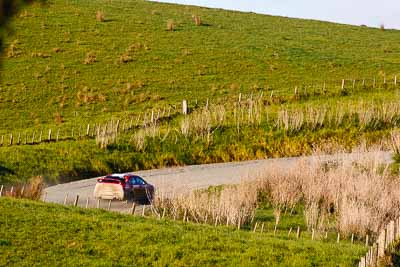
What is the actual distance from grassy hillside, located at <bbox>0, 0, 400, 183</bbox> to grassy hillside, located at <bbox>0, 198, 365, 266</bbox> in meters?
11.0

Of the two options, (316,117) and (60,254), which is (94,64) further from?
(60,254)

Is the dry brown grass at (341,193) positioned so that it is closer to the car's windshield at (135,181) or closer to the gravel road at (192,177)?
the gravel road at (192,177)

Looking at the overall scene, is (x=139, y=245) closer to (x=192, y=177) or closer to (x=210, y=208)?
(x=210, y=208)

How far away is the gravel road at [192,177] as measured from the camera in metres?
30.2

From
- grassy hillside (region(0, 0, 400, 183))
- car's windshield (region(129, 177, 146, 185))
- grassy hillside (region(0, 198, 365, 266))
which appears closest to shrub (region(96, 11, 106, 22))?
grassy hillside (region(0, 0, 400, 183))

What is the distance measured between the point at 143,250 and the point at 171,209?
23.6 feet

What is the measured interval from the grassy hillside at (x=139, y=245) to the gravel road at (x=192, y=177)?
6.05 metres

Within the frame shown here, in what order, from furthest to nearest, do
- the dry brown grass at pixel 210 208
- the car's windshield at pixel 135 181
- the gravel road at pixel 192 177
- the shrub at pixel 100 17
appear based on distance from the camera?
the shrub at pixel 100 17
the car's windshield at pixel 135 181
the gravel road at pixel 192 177
the dry brown grass at pixel 210 208

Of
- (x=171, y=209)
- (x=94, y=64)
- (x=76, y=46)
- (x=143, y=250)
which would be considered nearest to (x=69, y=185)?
(x=171, y=209)

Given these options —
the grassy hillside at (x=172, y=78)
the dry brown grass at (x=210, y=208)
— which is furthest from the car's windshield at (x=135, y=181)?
the grassy hillside at (x=172, y=78)

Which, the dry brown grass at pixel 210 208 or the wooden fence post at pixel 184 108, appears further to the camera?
the wooden fence post at pixel 184 108

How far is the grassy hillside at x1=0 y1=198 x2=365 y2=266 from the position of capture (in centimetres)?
1822

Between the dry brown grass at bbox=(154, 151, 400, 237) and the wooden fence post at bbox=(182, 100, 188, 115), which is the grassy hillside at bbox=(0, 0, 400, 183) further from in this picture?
the dry brown grass at bbox=(154, 151, 400, 237)

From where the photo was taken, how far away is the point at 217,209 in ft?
81.7
